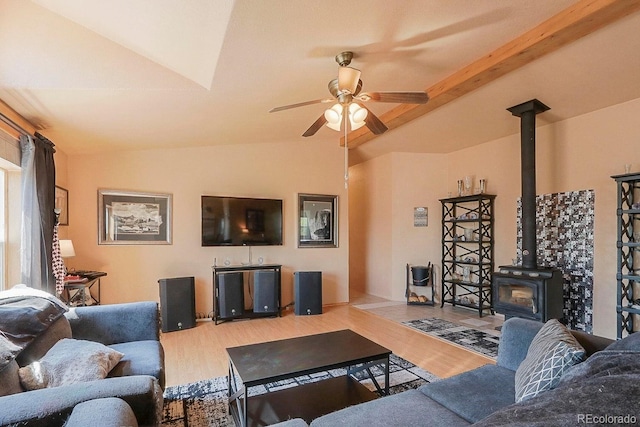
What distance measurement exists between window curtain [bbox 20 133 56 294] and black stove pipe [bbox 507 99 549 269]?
16.5 feet

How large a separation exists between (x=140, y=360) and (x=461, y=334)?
3.43 m

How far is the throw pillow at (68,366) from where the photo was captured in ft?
5.07

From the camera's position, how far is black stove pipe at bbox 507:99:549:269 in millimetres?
3895

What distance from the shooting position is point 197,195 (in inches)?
187

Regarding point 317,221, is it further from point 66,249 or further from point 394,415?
point 394,415

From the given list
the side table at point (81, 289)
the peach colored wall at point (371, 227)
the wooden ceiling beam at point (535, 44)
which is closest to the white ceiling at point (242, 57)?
the wooden ceiling beam at point (535, 44)

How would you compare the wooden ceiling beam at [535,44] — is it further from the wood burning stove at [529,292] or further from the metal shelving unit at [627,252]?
the wood burning stove at [529,292]

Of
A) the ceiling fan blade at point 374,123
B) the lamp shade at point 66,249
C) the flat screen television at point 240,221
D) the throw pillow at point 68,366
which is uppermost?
the ceiling fan blade at point 374,123

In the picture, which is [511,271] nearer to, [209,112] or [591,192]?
[591,192]

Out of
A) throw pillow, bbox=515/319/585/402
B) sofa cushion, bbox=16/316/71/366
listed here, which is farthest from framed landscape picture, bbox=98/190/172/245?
throw pillow, bbox=515/319/585/402

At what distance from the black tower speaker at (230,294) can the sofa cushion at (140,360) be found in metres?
2.13

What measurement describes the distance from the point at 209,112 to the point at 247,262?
95.3 inches

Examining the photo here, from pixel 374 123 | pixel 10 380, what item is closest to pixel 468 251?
pixel 374 123

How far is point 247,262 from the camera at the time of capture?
16.6ft
